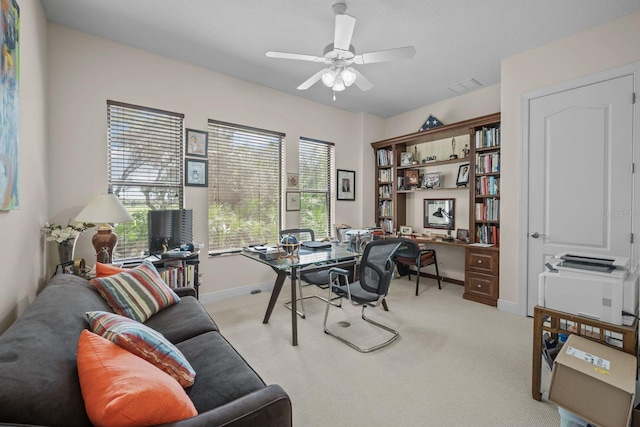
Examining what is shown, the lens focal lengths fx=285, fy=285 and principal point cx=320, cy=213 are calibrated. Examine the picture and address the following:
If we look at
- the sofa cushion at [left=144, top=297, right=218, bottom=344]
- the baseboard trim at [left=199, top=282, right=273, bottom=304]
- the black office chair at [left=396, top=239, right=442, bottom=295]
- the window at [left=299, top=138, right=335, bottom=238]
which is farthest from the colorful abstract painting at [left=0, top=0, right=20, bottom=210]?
the black office chair at [left=396, top=239, right=442, bottom=295]

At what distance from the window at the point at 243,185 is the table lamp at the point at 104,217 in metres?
1.17

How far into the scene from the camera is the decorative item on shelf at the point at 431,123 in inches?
173

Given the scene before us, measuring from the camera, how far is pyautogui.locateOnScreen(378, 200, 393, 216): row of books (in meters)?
5.06

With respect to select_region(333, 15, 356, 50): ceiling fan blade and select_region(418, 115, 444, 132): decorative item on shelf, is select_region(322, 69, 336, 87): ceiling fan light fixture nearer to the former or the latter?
select_region(333, 15, 356, 50): ceiling fan blade

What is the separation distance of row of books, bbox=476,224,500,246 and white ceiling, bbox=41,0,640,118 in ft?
6.45

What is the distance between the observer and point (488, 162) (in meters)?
3.71

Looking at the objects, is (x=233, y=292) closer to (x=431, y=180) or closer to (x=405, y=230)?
(x=405, y=230)

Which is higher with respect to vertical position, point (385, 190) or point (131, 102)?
point (131, 102)

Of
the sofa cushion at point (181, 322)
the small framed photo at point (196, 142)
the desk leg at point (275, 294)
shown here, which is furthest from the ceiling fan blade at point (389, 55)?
the sofa cushion at point (181, 322)

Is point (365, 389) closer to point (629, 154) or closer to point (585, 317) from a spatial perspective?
point (585, 317)

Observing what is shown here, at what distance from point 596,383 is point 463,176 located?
3.18 m

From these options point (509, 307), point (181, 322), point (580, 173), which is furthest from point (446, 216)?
point (181, 322)

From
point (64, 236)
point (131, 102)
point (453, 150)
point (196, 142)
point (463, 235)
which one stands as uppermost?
point (131, 102)

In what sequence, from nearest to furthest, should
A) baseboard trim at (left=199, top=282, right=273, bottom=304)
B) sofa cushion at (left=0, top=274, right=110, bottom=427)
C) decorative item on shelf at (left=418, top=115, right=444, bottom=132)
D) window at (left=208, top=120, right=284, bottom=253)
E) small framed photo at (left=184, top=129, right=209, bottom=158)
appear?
1. sofa cushion at (left=0, top=274, right=110, bottom=427)
2. small framed photo at (left=184, top=129, right=209, bottom=158)
3. baseboard trim at (left=199, top=282, right=273, bottom=304)
4. window at (left=208, top=120, right=284, bottom=253)
5. decorative item on shelf at (left=418, top=115, right=444, bottom=132)
